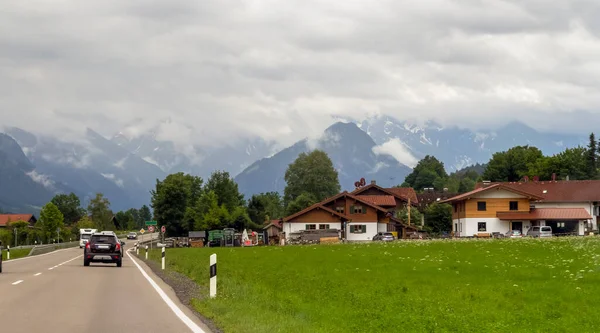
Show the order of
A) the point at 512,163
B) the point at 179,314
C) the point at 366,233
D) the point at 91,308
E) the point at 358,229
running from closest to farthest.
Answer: the point at 179,314 → the point at 91,308 → the point at 358,229 → the point at 366,233 → the point at 512,163

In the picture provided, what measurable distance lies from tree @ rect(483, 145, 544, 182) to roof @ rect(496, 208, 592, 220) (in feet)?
180

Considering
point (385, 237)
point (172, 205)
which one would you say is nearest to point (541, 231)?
point (385, 237)

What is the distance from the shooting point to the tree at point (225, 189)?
500ft

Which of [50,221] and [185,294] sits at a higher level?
[50,221]

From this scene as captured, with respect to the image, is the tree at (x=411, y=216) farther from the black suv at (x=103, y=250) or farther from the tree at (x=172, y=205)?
the black suv at (x=103, y=250)

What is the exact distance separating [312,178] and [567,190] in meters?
68.5

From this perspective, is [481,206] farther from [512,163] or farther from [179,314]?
[179,314]

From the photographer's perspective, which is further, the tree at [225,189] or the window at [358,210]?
the tree at [225,189]

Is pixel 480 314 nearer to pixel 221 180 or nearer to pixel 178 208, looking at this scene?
pixel 178 208

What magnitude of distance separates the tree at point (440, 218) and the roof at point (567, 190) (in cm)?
1197

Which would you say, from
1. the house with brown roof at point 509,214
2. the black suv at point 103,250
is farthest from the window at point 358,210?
the black suv at point 103,250

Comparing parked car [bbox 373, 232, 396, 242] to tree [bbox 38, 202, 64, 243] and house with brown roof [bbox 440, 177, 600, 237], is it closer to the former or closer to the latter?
house with brown roof [bbox 440, 177, 600, 237]

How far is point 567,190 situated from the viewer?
4247 inches

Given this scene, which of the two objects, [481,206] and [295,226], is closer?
[481,206]
